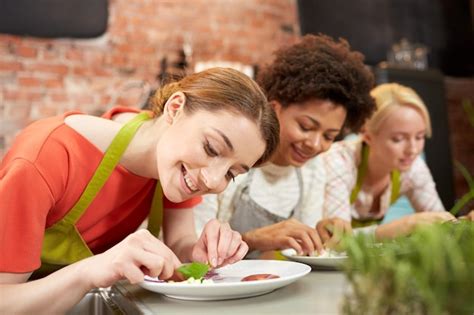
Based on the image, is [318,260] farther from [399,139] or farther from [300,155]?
[399,139]

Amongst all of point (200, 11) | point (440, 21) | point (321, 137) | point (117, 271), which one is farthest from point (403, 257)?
point (440, 21)

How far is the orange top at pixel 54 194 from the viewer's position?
3.09 feet

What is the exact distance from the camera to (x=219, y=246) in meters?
1.05

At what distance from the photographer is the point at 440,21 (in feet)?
16.5

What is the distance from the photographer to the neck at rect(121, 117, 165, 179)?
119 cm

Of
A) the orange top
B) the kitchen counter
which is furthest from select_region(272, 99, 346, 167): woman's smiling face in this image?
the kitchen counter

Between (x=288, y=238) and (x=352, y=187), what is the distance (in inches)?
37.0

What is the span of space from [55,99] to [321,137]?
8.83 feet

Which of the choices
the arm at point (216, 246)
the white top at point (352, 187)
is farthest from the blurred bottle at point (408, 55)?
the arm at point (216, 246)

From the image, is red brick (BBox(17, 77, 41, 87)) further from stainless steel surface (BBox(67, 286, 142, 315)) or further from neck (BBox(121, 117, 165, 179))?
stainless steel surface (BBox(67, 286, 142, 315))

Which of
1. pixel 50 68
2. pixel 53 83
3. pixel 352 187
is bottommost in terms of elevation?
pixel 352 187

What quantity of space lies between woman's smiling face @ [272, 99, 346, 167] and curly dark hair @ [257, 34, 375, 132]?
0.02m

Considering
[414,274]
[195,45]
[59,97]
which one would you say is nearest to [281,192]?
[414,274]

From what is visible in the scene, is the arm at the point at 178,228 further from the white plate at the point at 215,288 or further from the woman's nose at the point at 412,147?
the woman's nose at the point at 412,147
